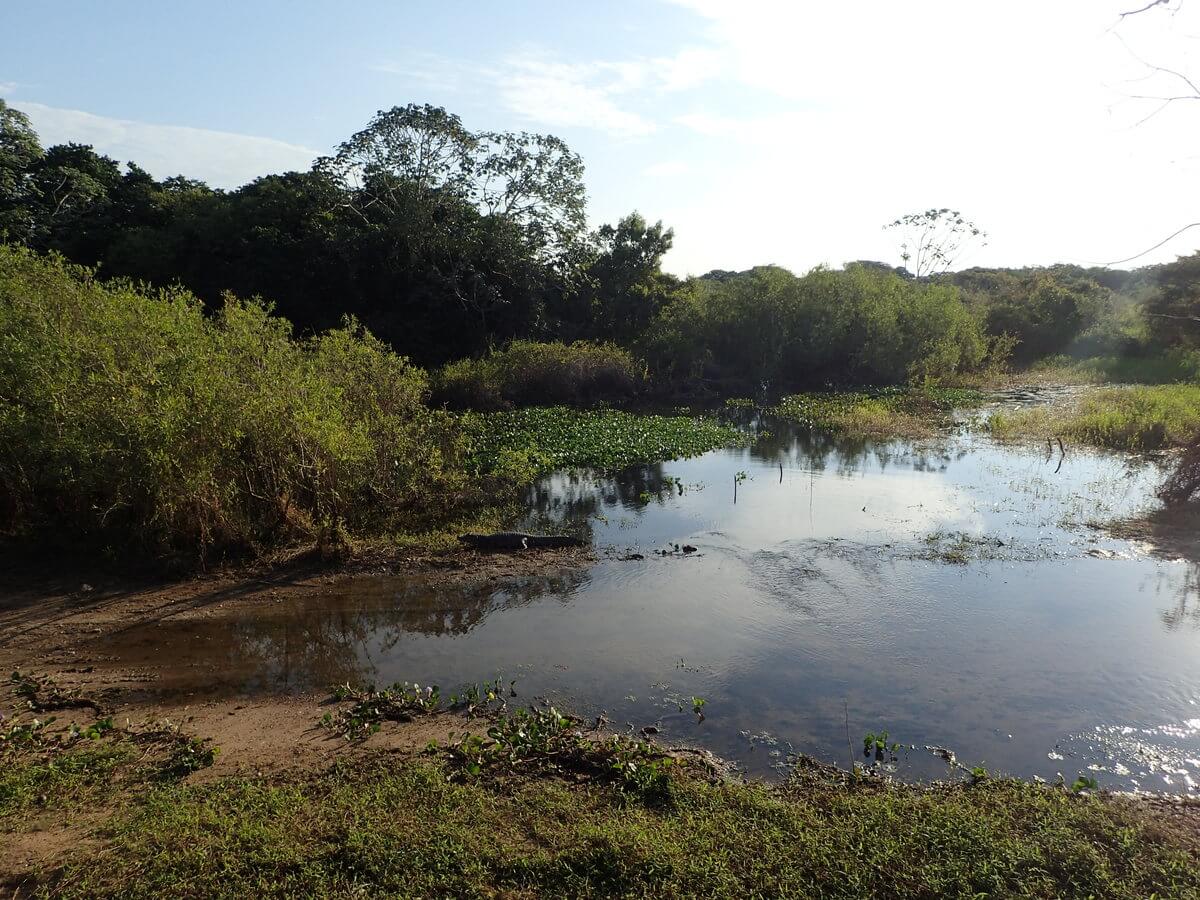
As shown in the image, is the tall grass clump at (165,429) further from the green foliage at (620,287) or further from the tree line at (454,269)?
the green foliage at (620,287)

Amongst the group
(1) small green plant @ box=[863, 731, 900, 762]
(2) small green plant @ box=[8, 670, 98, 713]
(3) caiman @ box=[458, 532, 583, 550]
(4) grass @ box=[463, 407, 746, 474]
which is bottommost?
(1) small green plant @ box=[863, 731, 900, 762]

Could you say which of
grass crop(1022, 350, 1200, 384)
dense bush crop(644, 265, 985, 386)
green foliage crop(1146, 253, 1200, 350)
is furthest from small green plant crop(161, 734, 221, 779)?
green foliage crop(1146, 253, 1200, 350)

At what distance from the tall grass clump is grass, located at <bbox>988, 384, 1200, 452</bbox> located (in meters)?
14.8

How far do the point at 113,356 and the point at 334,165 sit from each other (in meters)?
18.8

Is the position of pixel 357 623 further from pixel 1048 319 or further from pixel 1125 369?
pixel 1048 319

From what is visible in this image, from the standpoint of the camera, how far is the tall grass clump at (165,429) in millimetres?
7953

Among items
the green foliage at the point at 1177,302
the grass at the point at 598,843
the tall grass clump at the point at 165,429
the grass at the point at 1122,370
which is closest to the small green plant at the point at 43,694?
the grass at the point at 598,843

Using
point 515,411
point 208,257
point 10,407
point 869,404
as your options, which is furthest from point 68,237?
point 869,404

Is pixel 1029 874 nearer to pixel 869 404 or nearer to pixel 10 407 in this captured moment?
pixel 10 407

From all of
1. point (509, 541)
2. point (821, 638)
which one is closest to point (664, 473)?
point (509, 541)

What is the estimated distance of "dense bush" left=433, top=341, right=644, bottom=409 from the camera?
2211 centimetres

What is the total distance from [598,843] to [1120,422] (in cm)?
1777

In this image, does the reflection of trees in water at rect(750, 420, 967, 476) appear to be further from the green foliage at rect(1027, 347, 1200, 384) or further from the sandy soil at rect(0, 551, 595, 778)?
the green foliage at rect(1027, 347, 1200, 384)

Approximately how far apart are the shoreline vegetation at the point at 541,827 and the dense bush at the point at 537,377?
1721cm
